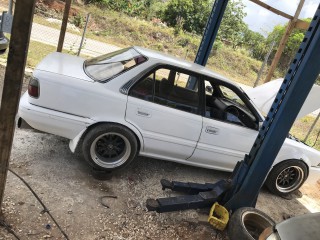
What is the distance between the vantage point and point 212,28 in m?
6.36

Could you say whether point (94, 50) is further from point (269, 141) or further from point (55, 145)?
point (269, 141)

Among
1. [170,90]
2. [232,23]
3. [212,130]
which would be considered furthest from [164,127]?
[232,23]

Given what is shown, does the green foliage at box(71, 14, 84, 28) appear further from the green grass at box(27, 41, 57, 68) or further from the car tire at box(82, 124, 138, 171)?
the car tire at box(82, 124, 138, 171)

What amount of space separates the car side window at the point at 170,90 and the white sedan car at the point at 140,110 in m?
0.01

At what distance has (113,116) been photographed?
3883mm

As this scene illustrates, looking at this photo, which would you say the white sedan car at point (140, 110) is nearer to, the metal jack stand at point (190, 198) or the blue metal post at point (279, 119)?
the metal jack stand at point (190, 198)

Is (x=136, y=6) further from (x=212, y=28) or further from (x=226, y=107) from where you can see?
(x=226, y=107)

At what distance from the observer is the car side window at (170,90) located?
403cm

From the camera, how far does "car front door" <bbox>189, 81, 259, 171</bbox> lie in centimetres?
433

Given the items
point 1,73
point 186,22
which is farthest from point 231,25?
point 1,73

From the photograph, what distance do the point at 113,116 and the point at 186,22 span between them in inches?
897

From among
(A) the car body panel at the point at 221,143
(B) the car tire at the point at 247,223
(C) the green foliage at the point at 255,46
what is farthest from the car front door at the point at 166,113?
(C) the green foliage at the point at 255,46

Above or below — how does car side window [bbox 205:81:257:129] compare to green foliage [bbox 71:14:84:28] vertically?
above

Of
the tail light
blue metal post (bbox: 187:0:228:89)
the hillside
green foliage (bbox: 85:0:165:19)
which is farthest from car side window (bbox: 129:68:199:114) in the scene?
green foliage (bbox: 85:0:165:19)
